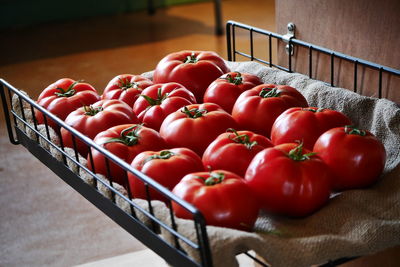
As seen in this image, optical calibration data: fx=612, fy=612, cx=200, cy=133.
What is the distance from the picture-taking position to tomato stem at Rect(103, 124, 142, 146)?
2.42 feet

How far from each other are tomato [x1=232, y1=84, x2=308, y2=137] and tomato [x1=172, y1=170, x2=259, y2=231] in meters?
0.19

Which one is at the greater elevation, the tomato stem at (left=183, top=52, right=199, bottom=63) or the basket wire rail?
the tomato stem at (left=183, top=52, right=199, bottom=63)

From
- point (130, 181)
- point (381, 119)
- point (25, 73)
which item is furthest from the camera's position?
point (25, 73)

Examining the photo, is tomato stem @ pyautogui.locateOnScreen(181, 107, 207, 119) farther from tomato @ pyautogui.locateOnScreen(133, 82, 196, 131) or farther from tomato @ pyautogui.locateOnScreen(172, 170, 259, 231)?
tomato @ pyautogui.locateOnScreen(172, 170, 259, 231)

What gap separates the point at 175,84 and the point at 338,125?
26cm

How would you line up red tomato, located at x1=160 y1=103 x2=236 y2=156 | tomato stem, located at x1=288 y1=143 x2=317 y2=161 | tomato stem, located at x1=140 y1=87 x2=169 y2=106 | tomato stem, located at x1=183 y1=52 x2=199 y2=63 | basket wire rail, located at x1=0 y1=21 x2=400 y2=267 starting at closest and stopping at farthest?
1. basket wire rail, located at x1=0 y1=21 x2=400 y2=267
2. tomato stem, located at x1=288 y1=143 x2=317 y2=161
3. red tomato, located at x1=160 y1=103 x2=236 y2=156
4. tomato stem, located at x1=140 y1=87 x2=169 y2=106
5. tomato stem, located at x1=183 y1=52 x2=199 y2=63

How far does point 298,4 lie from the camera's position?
1.03 m

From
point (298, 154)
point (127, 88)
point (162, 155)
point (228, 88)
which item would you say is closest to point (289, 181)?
point (298, 154)

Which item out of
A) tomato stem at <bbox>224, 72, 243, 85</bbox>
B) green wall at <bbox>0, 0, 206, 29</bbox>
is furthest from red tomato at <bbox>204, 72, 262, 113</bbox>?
green wall at <bbox>0, 0, 206, 29</bbox>

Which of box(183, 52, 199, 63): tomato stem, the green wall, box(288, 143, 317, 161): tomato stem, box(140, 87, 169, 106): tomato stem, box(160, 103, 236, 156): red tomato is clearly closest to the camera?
box(288, 143, 317, 161): tomato stem

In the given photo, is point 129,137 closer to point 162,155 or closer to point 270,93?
point 162,155

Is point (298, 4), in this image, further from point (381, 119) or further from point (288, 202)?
point (288, 202)

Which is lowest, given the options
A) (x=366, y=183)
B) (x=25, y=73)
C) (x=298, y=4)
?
(x=25, y=73)

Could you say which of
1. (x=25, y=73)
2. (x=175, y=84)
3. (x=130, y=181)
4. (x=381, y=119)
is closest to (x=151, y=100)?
(x=175, y=84)
